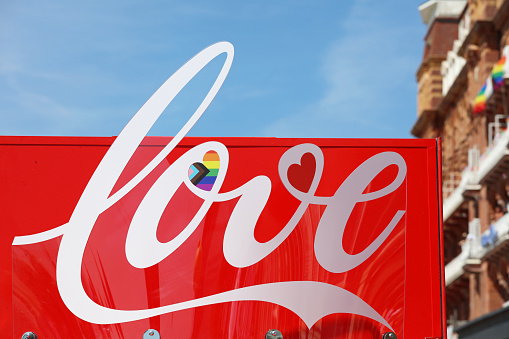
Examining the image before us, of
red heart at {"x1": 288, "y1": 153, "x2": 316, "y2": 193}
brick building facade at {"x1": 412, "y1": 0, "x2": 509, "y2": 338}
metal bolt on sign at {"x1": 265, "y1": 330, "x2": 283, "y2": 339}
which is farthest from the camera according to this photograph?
brick building facade at {"x1": 412, "y1": 0, "x2": 509, "y2": 338}

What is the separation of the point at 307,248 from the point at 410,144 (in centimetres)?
104

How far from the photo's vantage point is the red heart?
19.8 feet

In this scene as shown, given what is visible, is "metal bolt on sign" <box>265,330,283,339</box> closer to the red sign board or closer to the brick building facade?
the red sign board

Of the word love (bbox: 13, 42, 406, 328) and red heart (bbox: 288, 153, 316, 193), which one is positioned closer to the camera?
the word love (bbox: 13, 42, 406, 328)

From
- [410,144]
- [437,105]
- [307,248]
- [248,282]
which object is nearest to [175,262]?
[248,282]

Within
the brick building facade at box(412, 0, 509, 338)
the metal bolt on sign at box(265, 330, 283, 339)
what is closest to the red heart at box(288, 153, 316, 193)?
the metal bolt on sign at box(265, 330, 283, 339)

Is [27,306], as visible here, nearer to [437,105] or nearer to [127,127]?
[127,127]

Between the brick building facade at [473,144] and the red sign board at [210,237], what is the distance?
107ft

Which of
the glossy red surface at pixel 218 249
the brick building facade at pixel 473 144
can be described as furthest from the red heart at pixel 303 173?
→ the brick building facade at pixel 473 144

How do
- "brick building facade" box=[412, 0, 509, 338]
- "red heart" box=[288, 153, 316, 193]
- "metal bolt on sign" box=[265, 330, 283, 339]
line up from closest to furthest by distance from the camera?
1. "metal bolt on sign" box=[265, 330, 283, 339]
2. "red heart" box=[288, 153, 316, 193]
3. "brick building facade" box=[412, 0, 509, 338]

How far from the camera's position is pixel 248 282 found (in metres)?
5.86

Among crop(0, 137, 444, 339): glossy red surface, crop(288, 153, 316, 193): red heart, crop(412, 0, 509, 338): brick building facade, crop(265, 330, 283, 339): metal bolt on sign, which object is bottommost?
crop(265, 330, 283, 339): metal bolt on sign

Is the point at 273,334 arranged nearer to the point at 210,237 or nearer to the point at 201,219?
the point at 210,237

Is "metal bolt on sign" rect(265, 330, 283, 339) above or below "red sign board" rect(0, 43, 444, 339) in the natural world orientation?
below
